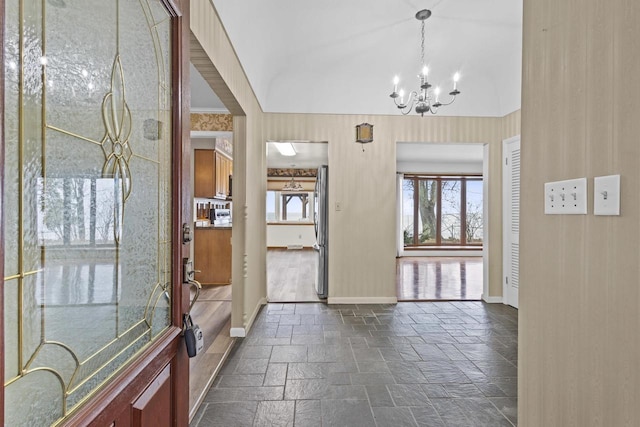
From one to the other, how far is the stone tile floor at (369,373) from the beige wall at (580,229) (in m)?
0.89

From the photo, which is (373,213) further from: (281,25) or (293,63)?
(281,25)

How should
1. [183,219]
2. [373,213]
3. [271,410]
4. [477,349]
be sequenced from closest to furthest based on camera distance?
[183,219], [271,410], [477,349], [373,213]

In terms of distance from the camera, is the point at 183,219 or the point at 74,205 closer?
the point at 74,205

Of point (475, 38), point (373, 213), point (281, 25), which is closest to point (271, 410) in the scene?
point (373, 213)

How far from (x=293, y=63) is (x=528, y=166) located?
332 cm

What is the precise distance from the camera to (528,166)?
3.91ft

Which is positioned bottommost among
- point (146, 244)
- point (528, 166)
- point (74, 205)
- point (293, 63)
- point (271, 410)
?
point (271, 410)

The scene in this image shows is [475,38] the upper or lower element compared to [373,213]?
upper

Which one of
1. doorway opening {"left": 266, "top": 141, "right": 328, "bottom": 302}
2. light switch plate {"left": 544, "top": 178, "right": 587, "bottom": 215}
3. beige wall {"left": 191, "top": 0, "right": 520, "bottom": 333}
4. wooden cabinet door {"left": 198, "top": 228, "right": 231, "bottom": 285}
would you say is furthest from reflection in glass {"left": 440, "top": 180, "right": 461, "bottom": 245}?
light switch plate {"left": 544, "top": 178, "right": 587, "bottom": 215}

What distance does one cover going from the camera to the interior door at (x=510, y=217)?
3.96m

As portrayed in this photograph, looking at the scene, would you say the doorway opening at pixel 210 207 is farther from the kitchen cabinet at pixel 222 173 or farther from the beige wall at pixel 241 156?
the beige wall at pixel 241 156

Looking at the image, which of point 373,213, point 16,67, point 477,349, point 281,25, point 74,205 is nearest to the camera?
point 16,67

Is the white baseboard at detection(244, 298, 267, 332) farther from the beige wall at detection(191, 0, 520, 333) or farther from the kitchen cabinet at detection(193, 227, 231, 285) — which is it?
the kitchen cabinet at detection(193, 227, 231, 285)

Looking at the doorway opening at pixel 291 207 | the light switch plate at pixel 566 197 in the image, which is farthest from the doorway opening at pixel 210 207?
the light switch plate at pixel 566 197
